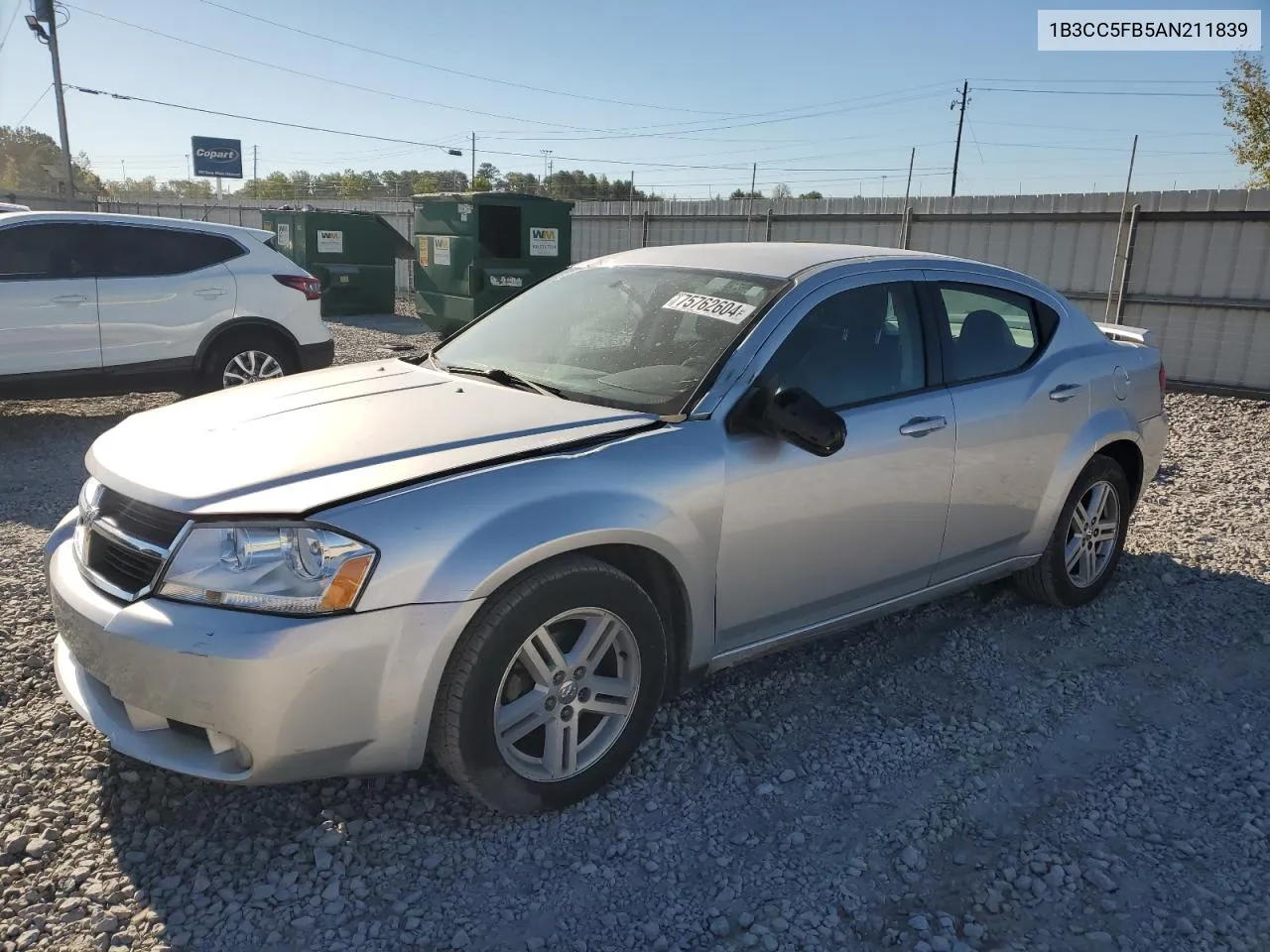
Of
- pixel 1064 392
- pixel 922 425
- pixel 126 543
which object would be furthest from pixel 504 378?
pixel 1064 392

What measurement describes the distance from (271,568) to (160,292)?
595 centimetres

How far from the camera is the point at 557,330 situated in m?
3.75

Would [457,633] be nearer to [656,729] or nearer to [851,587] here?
[656,729]

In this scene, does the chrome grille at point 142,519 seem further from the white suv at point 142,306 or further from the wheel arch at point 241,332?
the wheel arch at point 241,332

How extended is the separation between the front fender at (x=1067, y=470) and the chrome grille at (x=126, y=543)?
3.41 m

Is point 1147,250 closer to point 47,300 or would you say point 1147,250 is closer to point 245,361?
point 245,361

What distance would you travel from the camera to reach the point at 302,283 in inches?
319

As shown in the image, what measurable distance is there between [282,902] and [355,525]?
3.23 feet

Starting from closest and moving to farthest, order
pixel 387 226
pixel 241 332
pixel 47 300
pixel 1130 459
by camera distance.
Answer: pixel 1130 459, pixel 47 300, pixel 241 332, pixel 387 226

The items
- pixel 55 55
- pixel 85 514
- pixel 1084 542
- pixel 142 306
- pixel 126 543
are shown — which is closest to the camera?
pixel 126 543

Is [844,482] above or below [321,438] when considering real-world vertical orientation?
below

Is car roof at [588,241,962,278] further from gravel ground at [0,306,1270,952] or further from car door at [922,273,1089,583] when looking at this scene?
gravel ground at [0,306,1270,952]

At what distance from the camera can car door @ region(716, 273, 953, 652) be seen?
3.08 metres

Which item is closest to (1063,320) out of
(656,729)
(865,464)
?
(865,464)
